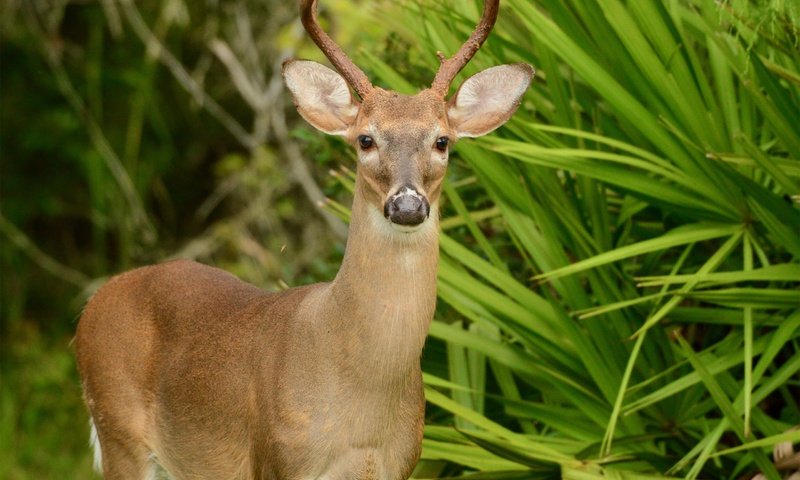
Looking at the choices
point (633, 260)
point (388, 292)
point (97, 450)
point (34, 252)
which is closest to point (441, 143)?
point (388, 292)

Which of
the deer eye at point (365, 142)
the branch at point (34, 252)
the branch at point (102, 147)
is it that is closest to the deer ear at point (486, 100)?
the deer eye at point (365, 142)

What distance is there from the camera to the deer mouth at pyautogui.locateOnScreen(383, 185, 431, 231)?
405 centimetres

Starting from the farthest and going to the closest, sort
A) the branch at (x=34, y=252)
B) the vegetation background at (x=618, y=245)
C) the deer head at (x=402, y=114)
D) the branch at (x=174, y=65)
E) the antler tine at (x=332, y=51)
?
the branch at (x=34, y=252) < the branch at (x=174, y=65) < the vegetation background at (x=618, y=245) < the antler tine at (x=332, y=51) < the deer head at (x=402, y=114)

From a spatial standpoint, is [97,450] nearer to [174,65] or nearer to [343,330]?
[343,330]

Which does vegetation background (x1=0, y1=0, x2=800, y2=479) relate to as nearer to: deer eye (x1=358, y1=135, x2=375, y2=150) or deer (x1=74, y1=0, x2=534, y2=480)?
deer (x1=74, y1=0, x2=534, y2=480)

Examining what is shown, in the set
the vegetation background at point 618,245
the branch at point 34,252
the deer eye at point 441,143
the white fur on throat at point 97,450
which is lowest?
the branch at point 34,252

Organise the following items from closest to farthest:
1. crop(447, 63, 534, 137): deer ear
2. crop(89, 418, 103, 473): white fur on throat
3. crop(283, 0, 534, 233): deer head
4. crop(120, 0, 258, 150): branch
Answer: crop(283, 0, 534, 233): deer head → crop(447, 63, 534, 137): deer ear → crop(89, 418, 103, 473): white fur on throat → crop(120, 0, 258, 150): branch

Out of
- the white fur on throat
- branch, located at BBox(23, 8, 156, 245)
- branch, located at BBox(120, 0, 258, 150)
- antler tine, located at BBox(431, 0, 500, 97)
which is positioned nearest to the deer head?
antler tine, located at BBox(431, 0, 500, 97)

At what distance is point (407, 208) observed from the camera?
4059mm

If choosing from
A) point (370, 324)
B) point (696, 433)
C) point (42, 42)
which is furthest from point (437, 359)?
point (42, 42)

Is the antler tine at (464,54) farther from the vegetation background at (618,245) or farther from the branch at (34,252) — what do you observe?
the branch at (34,252)

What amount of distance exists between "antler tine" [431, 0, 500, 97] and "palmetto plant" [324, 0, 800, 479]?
561 mm

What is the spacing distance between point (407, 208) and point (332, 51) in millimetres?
730

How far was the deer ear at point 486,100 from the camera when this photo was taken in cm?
468
